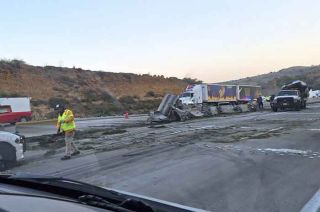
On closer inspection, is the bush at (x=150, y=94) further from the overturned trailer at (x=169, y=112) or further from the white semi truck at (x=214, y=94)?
the overturned trailer at (x=169, y=112)

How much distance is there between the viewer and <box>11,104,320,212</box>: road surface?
8812 millimetres

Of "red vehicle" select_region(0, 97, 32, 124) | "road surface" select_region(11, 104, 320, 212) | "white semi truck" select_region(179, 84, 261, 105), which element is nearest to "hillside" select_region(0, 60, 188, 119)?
"red vehicle" select_region(0, 97, 32, 124)

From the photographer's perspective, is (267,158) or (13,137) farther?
(13,137)

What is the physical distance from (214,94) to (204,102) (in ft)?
7.53

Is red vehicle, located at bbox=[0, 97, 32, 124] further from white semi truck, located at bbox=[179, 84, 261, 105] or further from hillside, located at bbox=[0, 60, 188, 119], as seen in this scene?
white semi truck, located at bbox=[179, 84, 261, 105]

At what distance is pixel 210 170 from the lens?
11789mm

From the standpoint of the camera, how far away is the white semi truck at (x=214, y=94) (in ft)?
164

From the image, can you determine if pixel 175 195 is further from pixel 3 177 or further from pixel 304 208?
pixel 3 177

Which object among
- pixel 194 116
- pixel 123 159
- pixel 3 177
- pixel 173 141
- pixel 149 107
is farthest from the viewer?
pixel 149 107

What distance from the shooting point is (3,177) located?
11.5 feet

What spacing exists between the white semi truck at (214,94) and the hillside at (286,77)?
79.7 metres

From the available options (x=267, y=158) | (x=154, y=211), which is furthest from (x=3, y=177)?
(x=267, y=158)

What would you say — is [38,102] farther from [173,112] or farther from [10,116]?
[173,112]

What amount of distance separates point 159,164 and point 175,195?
3.95 m
